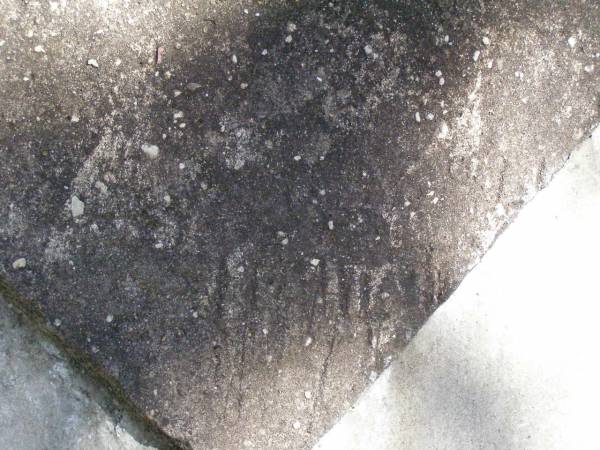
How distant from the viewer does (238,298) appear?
1426 mm

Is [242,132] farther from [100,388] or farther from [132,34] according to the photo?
[100,388]

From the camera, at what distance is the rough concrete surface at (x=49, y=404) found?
1.50 meters

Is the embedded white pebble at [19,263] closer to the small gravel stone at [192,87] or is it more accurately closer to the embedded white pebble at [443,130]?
the small gravel stone at [192,87]

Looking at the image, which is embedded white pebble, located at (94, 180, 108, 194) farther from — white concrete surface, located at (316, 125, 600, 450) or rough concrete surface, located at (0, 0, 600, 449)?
white concrete surface, located at (316, 125, 600, 450)

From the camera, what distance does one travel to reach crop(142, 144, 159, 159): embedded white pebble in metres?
1.38

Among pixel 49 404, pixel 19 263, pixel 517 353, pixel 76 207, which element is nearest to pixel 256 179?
pixel 76 207

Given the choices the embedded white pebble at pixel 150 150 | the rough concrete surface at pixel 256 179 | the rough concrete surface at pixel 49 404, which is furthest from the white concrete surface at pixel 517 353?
the embedded white pebble at pixel 150 150

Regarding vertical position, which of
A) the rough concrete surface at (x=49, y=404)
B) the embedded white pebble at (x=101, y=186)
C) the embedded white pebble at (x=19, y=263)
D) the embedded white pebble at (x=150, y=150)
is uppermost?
the embedded white pebble at (x=150, y=150)

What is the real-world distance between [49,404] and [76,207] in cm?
50

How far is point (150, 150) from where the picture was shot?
4.52 ft

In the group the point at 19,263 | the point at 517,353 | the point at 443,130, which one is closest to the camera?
the point at 19,263

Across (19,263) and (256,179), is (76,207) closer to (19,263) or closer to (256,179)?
(19,263)

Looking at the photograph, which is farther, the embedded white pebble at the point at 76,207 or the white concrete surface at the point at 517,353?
the white concrete surface at the point at 517,353

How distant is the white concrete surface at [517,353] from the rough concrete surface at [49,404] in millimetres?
554
